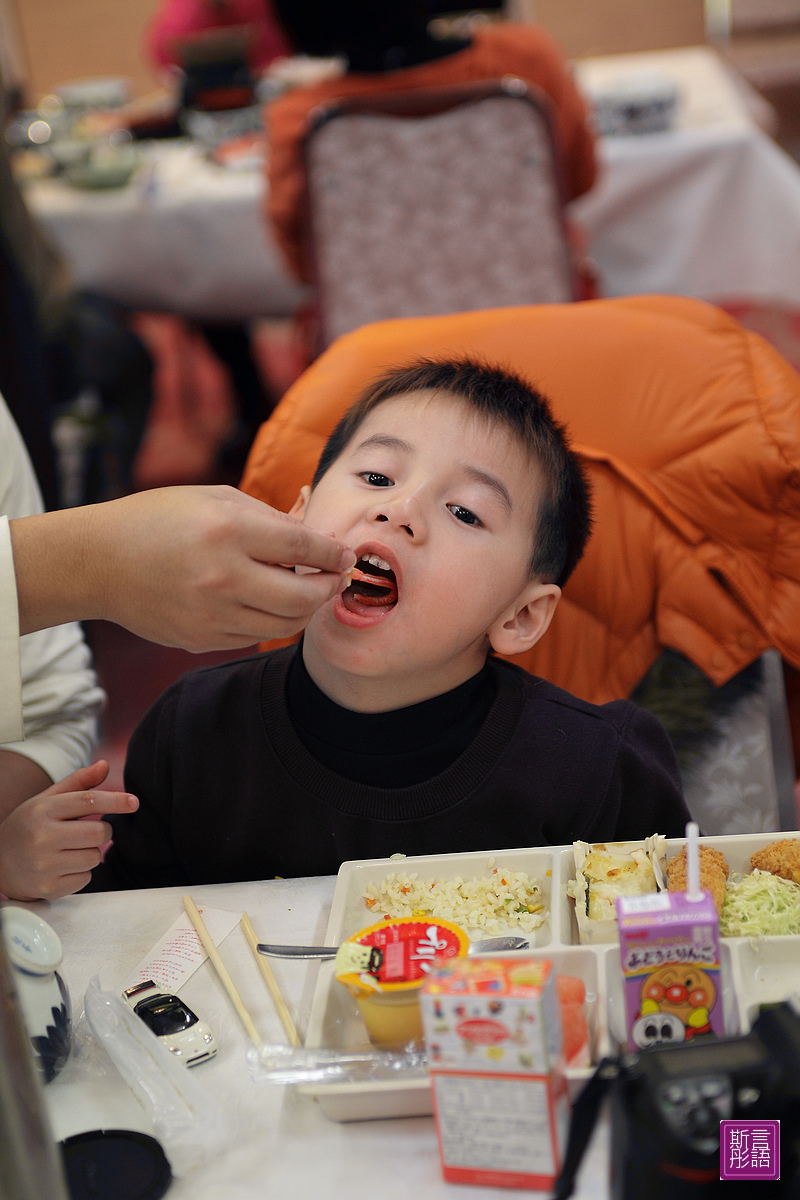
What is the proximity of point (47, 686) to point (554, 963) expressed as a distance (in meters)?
0.73

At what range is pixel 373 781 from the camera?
1.24 metres

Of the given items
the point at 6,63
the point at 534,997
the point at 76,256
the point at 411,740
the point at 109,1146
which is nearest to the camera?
the point at 534,997

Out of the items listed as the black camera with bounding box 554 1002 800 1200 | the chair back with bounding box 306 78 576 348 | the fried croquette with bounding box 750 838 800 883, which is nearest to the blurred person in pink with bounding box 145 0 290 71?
the chair back with bounding box 306 78 576 348

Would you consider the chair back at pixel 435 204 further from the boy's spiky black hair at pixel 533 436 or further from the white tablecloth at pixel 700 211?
the boy's spiky black hair at pixel 533 436

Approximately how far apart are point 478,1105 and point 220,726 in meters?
0.69

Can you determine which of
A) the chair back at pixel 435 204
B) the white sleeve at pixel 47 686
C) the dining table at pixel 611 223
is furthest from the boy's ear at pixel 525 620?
the dining table at pixel 611 223

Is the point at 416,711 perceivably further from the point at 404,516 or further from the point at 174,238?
the point at 174,238

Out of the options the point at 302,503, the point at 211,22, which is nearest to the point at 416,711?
the point at 302,503

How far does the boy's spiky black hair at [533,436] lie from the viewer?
132 centimetres

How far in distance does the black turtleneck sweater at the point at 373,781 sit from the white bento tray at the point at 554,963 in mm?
154

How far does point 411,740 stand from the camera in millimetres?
1245

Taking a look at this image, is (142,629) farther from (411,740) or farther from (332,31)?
(332,31)

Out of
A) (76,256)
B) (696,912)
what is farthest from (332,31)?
(696,912)

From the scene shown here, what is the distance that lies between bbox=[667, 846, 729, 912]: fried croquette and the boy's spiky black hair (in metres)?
0.42
